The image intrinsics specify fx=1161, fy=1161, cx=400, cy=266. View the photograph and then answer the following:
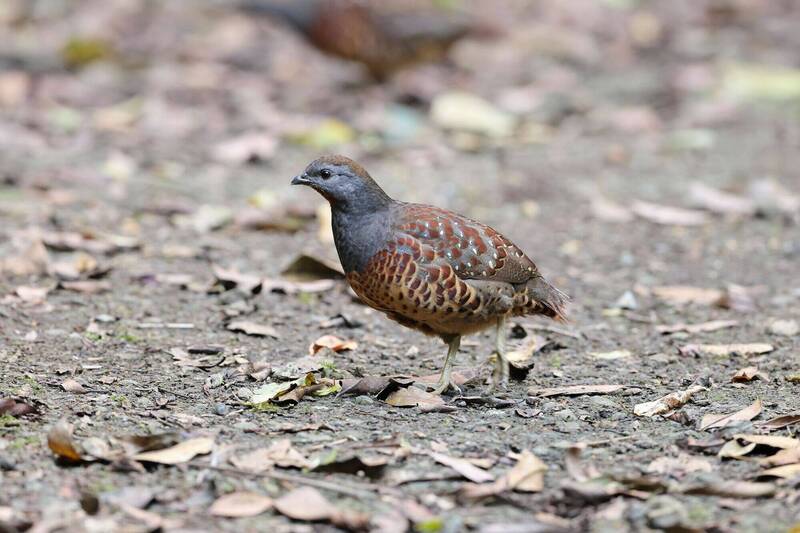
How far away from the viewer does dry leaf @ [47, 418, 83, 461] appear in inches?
140

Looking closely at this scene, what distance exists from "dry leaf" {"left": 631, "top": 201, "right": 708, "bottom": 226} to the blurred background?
0.02 metres

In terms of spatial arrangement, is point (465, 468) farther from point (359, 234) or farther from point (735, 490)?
point (359, 234)

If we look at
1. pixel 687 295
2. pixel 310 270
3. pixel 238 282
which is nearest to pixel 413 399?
pixel 238 282

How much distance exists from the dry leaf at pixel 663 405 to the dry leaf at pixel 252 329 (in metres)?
1.80

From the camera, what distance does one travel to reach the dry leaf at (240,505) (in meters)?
3.31

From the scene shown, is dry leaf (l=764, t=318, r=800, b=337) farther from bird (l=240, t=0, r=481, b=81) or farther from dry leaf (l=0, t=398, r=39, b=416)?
bird (l=240, t=0, r=481, b=81)

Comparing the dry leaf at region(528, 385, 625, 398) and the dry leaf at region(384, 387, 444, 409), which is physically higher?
the dry leaf at region(528, 385, 625, 398)

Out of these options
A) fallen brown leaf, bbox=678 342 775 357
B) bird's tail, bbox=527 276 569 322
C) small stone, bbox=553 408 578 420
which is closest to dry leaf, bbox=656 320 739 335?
fallen brown leaf, bbox=678 342 775 357

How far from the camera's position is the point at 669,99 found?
10898 mm

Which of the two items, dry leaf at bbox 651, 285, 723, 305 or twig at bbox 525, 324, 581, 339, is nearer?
twig at bbox 525, 324, 581, 339

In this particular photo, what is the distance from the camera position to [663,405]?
172 inches

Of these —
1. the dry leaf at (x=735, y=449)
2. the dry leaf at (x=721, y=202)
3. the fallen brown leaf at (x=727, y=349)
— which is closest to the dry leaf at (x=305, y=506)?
the dry leaf at (x=735, y=449)

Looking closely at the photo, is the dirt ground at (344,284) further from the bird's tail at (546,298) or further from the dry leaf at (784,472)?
the bird's tail at (546,298)

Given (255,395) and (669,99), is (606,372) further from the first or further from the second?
(669,99)
